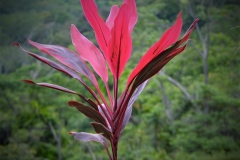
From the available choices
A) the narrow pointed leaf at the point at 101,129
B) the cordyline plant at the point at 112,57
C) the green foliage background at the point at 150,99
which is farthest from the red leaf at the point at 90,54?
the green foliage background at the point at 150,99

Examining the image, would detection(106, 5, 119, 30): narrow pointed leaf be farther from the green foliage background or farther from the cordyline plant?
the green foliage background

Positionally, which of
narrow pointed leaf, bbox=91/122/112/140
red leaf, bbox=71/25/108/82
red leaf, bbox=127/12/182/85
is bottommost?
narrow pointed leaf, bbox=91/122/112/140

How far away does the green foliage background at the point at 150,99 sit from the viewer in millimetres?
3316

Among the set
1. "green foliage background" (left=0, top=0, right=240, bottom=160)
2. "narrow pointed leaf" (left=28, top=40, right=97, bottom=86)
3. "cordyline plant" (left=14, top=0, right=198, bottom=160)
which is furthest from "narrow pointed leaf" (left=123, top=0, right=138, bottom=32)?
"green foliage background" (left=0, top=0, right=240, bottom=160)

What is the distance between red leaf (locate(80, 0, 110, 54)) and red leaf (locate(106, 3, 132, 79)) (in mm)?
28

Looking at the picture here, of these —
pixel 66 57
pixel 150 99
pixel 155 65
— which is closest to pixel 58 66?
pixel 66 57

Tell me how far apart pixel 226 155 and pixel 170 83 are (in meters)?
1.64

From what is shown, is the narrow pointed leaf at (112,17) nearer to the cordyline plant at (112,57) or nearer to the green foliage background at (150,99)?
the cordyline plant at (112,57)

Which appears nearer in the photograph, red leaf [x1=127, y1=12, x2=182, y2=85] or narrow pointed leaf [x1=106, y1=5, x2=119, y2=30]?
red leaf [x1=127, y1=12, x2=182, y2=85]

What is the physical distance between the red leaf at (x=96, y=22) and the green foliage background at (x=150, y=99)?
294cm

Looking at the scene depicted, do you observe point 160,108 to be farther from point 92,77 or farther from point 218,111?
point 92,77

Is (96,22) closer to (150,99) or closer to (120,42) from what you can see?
(120,42)

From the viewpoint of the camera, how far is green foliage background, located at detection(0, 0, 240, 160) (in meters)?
3.32

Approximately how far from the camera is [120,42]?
420 millimetres
